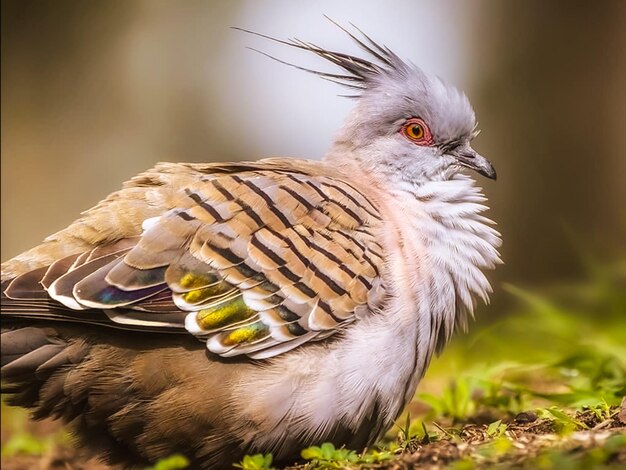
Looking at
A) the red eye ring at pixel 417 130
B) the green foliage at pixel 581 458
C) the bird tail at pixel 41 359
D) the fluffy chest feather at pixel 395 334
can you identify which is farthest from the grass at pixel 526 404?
the red eye ring at pixel 417 130

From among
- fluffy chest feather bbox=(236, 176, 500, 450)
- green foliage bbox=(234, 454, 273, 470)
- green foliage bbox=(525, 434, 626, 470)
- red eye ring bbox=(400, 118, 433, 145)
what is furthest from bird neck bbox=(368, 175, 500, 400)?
green foliage bbox=(525, 434, 626, 470)

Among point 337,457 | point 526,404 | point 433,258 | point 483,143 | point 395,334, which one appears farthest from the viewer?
point 483,143

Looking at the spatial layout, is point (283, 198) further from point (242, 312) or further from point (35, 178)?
point (35, 178)

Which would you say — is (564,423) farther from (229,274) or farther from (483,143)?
(483,143)

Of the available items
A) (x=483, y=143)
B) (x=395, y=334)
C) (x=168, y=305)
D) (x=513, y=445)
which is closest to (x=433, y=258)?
(x=395, y=334)

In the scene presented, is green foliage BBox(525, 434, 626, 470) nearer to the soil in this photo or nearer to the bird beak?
the soil

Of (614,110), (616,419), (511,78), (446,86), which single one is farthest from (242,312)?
(511,78)
